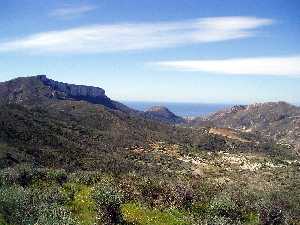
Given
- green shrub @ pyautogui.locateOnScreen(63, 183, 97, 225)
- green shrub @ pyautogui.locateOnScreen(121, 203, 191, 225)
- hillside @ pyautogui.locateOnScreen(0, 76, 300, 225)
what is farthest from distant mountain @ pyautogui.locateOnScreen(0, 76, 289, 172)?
green shrub @ pyautogui.locateOnScreen(121, 203, 191, 225)

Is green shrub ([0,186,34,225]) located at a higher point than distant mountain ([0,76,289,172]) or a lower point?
higher

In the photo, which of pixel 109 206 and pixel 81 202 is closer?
pixel 109 206

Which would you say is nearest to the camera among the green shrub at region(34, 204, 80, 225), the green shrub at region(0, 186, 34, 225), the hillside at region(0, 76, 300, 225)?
the green shrub at region(34, 204, 80, 225)

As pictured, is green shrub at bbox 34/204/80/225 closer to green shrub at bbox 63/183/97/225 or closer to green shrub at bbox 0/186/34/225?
green shrub at bbox 0/186/34/225

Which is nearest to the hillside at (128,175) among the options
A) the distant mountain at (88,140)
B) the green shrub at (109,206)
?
the green shrub at (109,206)

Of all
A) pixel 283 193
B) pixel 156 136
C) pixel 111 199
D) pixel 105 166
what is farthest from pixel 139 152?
pixel 111 199

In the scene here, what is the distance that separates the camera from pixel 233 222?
4238 cm

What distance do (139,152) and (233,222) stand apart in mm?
103168

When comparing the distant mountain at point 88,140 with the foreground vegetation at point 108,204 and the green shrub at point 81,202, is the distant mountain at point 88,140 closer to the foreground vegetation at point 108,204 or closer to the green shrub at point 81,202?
the foreground vegetation at point 108,204

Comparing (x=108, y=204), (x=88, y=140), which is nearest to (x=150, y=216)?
(x=108, y=204)

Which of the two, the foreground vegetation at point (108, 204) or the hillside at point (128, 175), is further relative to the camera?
the hillside at point (128, 175)

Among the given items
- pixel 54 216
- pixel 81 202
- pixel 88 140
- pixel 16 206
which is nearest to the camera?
pixel 54 216

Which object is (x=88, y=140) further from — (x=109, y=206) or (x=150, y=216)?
(x=109, y=206)

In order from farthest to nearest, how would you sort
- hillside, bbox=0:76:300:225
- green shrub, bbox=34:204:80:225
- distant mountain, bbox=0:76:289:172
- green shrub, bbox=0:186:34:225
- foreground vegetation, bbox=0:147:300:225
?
distant mountain, bbox=0:76:289:172 < hillside, bbox=0:76:300:225 < foreground vegetation, bbox=0:147:300:225 < green shrub, bbox=0:186:34:225 < green shrub, bbox=34:204:80:225
